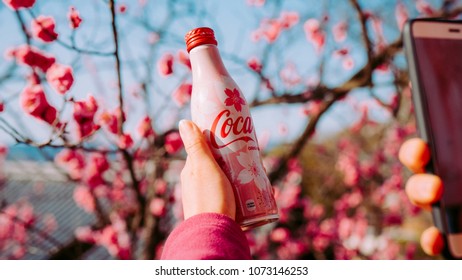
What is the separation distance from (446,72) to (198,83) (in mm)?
434

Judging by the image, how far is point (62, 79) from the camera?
1.11 meters

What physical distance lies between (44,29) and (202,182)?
2.11 feet

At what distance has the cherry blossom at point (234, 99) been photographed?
2.72 feet

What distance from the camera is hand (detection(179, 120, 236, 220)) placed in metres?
0.78

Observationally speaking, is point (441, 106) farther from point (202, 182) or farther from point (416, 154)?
point (202, 182)

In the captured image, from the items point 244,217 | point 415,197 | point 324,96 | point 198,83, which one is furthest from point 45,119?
point 324,96

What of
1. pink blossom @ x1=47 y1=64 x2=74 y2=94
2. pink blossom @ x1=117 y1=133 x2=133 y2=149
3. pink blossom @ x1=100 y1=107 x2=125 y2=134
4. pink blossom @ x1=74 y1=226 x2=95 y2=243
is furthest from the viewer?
pink blossom @ x1=74 y1=226 x2=95 y2=243

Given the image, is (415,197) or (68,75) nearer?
(415,197)

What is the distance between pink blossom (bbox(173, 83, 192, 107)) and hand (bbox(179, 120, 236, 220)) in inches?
41.6

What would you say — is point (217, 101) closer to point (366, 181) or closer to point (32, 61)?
point (32, 61)

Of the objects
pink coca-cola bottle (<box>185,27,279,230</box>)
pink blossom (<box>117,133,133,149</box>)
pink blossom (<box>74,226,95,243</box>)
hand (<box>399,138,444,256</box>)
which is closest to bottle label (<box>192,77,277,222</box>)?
pink coca-cola bottle (<box>185,27,279,230</box>)

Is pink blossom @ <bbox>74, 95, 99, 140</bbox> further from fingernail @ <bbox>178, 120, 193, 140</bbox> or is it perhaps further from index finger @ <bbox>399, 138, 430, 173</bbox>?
index finger @ <bbox>399, 138, 430, 173</bbox>

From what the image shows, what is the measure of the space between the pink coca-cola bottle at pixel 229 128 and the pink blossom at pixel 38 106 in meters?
0.45

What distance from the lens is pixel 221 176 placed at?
2.62ft
